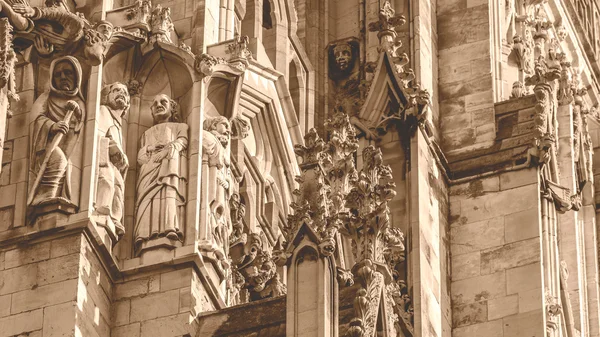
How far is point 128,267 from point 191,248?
2.12 feet

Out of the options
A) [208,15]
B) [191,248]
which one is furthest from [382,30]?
[191,248]

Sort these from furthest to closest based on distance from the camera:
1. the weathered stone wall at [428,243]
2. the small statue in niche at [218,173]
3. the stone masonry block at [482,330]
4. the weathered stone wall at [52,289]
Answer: the stone masonry block at [482,330], the weathered stone wall at [428,243], the small statue in niche at [218,173], the weathered stone wall at [52,289]

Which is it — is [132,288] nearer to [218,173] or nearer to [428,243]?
[218,173]

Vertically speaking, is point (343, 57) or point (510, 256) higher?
point (343, 57)

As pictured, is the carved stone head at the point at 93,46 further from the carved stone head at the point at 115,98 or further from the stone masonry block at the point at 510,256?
the stone masonry block at the point at 510,256

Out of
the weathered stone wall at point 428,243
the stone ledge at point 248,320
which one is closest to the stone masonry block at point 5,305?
the stone ledge at point 248,320

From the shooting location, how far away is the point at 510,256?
32.8 meters

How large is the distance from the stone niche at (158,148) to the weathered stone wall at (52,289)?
80cm

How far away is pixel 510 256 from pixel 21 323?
7719mm

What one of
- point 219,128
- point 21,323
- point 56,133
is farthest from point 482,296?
point 21,323

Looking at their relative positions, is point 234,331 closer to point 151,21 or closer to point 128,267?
point 128,267

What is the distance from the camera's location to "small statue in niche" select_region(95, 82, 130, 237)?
27906mm

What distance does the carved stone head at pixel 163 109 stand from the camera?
29094 mm

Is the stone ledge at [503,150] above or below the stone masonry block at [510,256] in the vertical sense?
above
